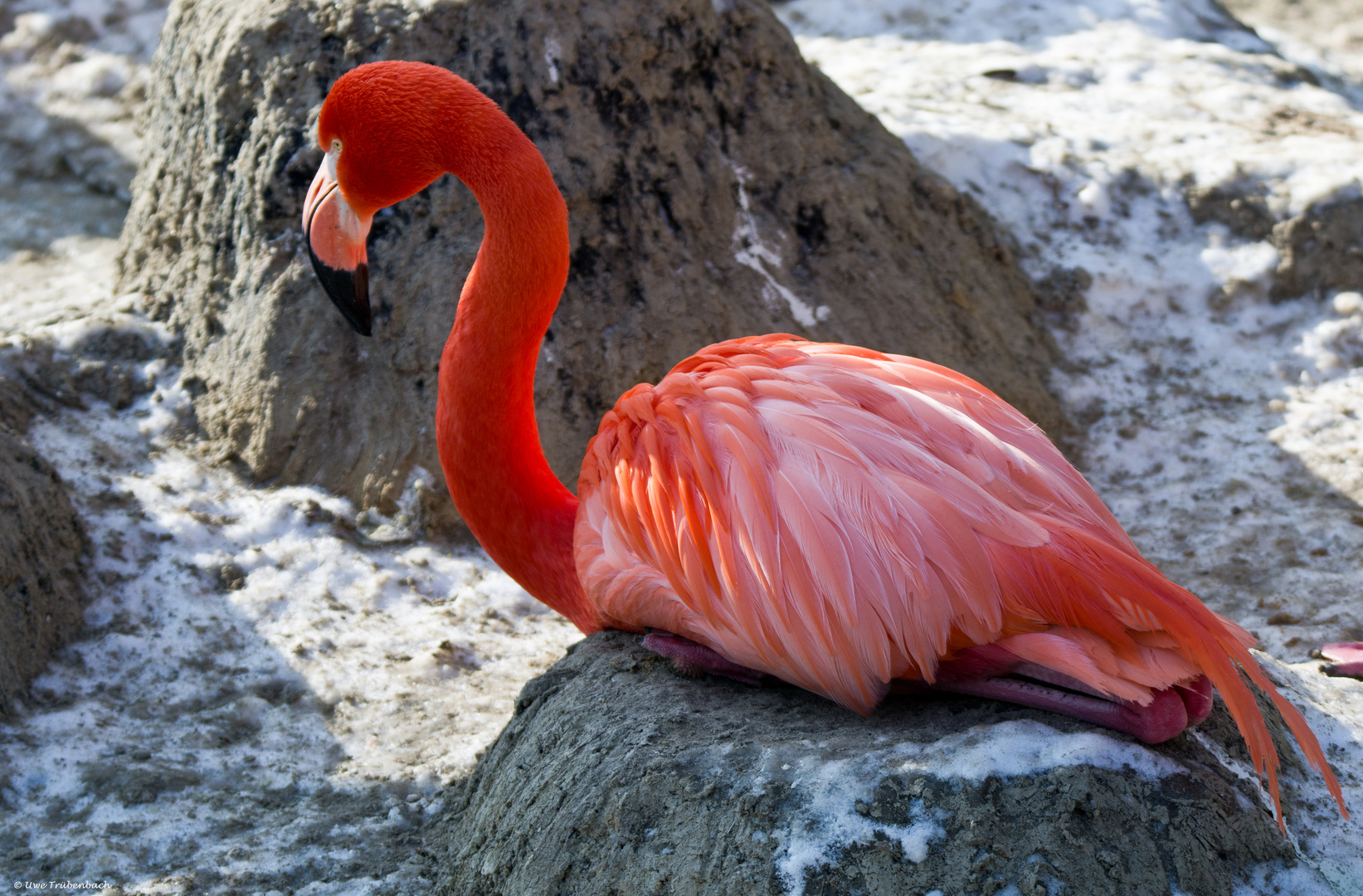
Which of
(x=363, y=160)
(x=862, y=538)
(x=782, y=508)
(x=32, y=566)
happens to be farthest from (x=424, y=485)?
(x=862, y=538)

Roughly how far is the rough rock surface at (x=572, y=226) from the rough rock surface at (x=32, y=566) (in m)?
0.69

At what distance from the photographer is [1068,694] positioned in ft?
5.57

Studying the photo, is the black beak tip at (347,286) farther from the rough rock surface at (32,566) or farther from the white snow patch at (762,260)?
the white snow patch at (762,260)

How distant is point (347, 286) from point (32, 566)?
1317mm

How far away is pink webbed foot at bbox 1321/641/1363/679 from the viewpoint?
7.82ft

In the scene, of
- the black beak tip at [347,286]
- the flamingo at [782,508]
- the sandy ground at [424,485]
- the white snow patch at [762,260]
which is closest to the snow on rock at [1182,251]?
the sandy ground at [424,485]

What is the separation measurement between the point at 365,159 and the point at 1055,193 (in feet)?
11.4

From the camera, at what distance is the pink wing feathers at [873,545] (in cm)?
171

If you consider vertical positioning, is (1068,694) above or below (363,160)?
below

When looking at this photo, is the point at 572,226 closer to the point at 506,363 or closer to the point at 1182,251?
the point at 506,363

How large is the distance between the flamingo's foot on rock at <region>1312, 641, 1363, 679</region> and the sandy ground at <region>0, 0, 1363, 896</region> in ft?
0.35

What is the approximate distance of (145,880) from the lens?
6.84 ft

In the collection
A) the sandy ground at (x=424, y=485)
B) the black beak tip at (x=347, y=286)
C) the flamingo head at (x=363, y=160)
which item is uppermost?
the flamingo head at (x=363, y=160)

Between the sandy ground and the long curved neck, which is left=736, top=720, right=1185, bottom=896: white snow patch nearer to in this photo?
the sandy ground
